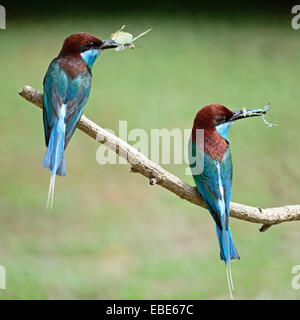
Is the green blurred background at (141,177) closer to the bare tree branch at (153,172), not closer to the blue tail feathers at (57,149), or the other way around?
the bare tree branch at (153,172)

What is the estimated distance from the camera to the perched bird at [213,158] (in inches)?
78.0

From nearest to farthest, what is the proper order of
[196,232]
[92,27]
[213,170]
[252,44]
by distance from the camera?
1. [213,170]
2. [196,232]
3. [92,27]
4. [252,44]

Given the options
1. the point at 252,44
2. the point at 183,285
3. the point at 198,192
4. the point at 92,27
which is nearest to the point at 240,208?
the point at 198,192

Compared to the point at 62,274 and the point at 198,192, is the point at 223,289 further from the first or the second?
the point at 198,192

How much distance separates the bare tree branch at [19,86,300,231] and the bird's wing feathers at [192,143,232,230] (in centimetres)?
9

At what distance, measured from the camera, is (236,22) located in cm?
643

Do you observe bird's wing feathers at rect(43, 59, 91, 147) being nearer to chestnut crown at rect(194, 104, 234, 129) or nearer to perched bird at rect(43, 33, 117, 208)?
perched bird at rect(43, 33, 117, 208)

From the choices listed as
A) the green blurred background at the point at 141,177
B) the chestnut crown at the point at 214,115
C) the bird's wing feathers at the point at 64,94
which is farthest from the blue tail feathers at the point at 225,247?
the green blurred background at the point at 141,177

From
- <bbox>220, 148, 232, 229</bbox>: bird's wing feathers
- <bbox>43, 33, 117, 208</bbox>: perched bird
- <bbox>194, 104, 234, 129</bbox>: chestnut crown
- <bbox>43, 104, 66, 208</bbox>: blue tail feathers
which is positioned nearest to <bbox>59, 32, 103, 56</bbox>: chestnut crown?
<bbox>43, 33, 117, 208</bbox>: perched bird

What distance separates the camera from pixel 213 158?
2.04m

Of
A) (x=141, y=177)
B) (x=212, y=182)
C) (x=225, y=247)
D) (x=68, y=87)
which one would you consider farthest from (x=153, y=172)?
(x=141, y=177)

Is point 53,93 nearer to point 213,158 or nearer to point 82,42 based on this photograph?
point 82,42

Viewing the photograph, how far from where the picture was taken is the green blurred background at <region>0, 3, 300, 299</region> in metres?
4.07

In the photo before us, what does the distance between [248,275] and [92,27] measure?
277cm
